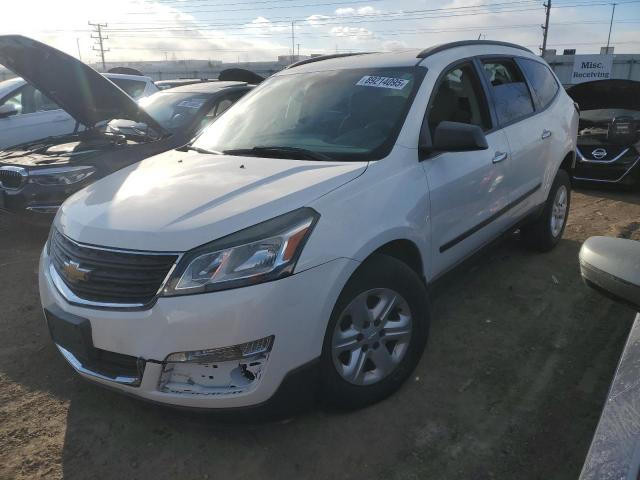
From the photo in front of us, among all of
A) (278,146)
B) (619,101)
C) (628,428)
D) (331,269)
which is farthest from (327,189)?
(619,101)

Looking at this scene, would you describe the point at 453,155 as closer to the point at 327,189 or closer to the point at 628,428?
the point at 327,189

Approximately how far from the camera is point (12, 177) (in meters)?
4.93

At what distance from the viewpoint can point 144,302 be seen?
80.5 inches

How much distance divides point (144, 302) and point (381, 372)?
1.19 metres

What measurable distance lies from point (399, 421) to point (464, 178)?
1.48 metres

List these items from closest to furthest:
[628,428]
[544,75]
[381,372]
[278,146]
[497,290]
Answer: [628,428], [381,372], [278,146], [497,290], [544,75]

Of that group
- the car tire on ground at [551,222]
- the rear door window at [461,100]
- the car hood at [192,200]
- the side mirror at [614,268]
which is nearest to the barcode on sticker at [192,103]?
the car hood at [192,200]

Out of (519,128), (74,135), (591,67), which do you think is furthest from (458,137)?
(591,67)

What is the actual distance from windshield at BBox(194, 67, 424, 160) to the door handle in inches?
32.3

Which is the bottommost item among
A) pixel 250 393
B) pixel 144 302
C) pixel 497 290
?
pixel 497 290

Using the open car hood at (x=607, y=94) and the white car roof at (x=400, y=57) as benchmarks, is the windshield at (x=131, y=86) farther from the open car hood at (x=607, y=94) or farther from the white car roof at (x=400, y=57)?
the open car hood at (x=607, y=94)

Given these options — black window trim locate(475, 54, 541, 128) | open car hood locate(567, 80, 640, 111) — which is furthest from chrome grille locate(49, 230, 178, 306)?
open car hood locate(567, 80, 640, 111)

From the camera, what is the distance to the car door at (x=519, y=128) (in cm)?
370

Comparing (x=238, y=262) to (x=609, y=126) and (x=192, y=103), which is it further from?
(x=609, y=126)
